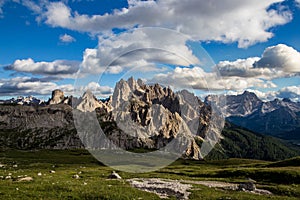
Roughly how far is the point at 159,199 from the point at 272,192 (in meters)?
20.0

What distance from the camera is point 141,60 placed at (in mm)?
44875

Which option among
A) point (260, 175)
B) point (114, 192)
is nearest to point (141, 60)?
point (114, 192)

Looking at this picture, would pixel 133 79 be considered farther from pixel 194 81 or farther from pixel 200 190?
pixel 200 190

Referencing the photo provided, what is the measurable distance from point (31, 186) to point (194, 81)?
Result: 1039 inches

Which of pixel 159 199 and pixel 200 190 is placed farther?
pixel 200 190

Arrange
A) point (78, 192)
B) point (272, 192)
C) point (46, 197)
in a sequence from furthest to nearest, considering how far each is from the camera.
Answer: point (272, 192) < point (78, 192) < point (46, 197)

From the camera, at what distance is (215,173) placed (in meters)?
69.1

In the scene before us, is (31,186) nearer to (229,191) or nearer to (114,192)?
(114,192)

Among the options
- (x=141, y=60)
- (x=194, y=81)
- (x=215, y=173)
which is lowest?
(x=215, y=173)

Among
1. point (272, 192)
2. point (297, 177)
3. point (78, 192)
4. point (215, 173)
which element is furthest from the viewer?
point (215, 173)

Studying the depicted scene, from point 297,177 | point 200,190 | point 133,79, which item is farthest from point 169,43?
point 297,177

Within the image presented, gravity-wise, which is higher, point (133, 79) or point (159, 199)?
point (133, 79)

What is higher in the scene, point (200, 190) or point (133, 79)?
point (133, 79)

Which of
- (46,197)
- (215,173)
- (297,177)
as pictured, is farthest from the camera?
(215,173)
